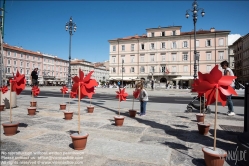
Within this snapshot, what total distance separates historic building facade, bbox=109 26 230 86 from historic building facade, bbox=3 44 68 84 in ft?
95.1

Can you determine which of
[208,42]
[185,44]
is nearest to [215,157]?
[185,44]

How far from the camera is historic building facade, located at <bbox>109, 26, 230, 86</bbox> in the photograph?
40.6m

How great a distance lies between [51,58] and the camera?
71812mm

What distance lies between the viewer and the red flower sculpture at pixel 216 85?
2248mm

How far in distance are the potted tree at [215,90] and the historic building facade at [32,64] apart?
59.1 meters

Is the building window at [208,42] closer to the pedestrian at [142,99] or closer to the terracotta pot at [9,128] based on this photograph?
the pedestrian at [142,99]

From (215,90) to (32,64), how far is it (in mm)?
71700

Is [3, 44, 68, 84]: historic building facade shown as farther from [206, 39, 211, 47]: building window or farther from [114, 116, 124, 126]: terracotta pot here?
[114, 116, 124, 126]: terracotta pot

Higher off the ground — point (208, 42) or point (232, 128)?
point (208, 42)

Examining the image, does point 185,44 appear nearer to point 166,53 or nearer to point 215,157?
point 166,53

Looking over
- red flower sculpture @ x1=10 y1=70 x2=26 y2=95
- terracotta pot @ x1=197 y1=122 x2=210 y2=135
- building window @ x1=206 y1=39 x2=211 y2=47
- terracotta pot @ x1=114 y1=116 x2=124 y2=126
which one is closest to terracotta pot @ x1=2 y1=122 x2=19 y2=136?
red flower sculpture @ x1=10 y1=70 x2=26 y2=95

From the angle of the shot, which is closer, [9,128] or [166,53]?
[9,128]

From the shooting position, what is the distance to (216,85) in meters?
2.27

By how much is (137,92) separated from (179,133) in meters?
2.39
